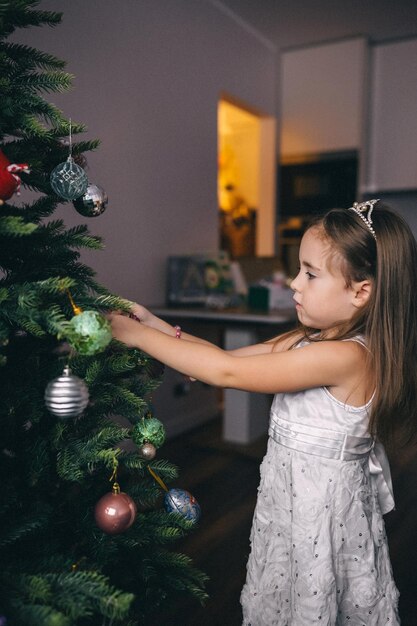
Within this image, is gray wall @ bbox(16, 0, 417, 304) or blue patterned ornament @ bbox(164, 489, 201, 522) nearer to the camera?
blue patterned ornament @ bbox(164, 489, 201, 522)

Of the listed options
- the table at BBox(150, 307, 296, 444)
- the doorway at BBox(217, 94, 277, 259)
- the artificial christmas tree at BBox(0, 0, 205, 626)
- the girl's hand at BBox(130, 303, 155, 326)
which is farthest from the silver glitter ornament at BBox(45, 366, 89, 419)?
the doorway at BBox(217, 94, 277, 259)

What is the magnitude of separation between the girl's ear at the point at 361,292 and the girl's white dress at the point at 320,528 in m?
0.20

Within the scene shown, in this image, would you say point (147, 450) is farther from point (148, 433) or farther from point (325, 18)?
point (325, 18)

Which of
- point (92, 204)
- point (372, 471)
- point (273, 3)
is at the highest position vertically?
point (273, 3)

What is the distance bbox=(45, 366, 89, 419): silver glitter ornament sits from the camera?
691 millimetres

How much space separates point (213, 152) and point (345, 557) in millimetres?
2957

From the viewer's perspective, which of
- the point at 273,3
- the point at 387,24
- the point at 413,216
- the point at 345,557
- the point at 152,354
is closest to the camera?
the point at 152,354

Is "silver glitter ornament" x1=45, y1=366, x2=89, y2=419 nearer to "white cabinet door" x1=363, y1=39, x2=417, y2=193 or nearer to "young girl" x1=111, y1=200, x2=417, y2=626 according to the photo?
"young girl" x1=111, y1=200, x2=417, y2=626

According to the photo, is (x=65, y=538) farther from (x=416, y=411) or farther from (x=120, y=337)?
(x=416, y=411)

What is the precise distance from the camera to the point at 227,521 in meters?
2.23

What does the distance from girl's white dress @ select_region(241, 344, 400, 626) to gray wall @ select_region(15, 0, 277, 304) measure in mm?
1712

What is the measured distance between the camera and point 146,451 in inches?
33.8

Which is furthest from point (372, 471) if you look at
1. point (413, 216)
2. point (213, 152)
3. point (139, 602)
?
point (413, 216)

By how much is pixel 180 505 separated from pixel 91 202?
0.54m
